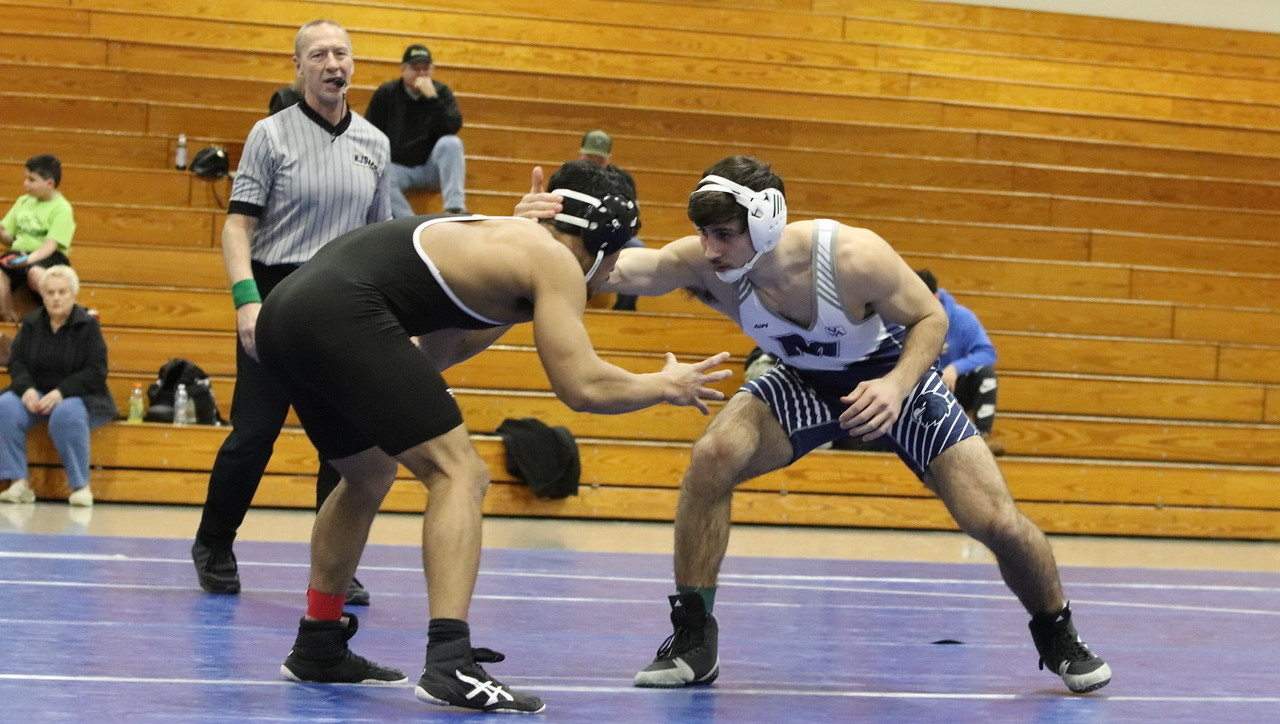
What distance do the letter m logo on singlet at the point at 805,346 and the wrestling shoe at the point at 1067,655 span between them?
0.84 metres

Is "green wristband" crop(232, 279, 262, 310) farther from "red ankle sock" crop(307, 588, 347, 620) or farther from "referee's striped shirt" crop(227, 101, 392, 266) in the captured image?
"red ankle sock" crop(307, 588, 347, 620)

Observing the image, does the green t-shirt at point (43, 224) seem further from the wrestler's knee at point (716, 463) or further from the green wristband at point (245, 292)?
the wrestler's knee at point (716, 463)

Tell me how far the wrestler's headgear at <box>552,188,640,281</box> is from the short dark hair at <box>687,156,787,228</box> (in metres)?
0.35

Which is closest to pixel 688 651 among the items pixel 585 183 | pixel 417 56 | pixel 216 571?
pixel 585 183

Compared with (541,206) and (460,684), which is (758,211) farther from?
(460,684)

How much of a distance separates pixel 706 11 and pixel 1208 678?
369 inches

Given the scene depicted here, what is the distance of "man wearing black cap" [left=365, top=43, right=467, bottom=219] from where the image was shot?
9.39 metres

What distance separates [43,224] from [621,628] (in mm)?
5389

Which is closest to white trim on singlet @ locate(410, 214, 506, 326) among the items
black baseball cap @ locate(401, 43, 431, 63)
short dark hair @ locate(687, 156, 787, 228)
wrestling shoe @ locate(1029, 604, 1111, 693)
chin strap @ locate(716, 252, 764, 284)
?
short dark hair @ locate(687, 156, 787, 228)

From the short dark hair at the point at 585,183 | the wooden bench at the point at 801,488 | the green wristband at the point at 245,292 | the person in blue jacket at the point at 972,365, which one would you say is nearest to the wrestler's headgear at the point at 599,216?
the short dark hair at the point at 585,183

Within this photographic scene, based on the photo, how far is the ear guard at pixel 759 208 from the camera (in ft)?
11.9

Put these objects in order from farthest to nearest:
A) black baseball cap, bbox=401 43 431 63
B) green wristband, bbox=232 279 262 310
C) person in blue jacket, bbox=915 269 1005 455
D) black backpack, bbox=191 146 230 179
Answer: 1. black backpack, bbox=191 146 230 179
2. black baseball cap, bbox=401 43 431 63
3. person in blue jacket, bbox=915 269 1005 455
4. green wristband, bbox=232 279 262 310

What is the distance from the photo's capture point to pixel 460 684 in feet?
10.3

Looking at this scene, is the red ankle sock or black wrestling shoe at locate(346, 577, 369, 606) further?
black wrestling shoe at locate(346, 577, 369, 606)
